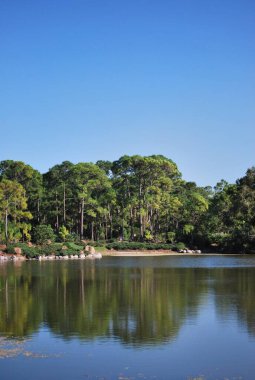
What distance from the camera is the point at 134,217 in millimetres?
77500

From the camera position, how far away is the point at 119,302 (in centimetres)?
2177

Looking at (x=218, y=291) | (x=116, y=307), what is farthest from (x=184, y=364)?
(x=218, y=291)

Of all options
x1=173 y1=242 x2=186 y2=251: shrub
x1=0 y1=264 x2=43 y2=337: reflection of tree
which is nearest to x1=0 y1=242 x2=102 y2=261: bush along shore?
x1=173 y1=242 x2=186 y2=251: shrub

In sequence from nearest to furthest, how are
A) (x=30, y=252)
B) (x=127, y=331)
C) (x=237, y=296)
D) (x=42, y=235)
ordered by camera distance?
(x=127, y=331)
(x=237, y=296)
(x=30, y=252)
(x=42, y=235)

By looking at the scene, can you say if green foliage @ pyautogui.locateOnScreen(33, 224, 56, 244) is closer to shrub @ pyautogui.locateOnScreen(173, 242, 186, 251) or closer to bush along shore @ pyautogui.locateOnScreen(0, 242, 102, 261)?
bush along shore @ pyautogui.locateOnScreen(0, 242, 102, 261)

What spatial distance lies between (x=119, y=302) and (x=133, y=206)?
52291mm

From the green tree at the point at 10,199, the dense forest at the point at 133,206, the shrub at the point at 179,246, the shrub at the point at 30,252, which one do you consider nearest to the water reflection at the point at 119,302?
the shrub at the point at 30,252

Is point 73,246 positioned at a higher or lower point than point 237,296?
higher

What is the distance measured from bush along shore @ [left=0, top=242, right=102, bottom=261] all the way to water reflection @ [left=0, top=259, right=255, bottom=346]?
51.9ft

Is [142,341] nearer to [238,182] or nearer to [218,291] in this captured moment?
[218,291]

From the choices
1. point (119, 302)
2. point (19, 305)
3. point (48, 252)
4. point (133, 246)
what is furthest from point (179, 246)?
point (19, 305)

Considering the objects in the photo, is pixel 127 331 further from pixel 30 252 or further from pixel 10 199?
pixel 10 199

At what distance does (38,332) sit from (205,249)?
5656 cm

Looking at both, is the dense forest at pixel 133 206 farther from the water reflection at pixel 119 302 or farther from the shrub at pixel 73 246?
the water reflection at pixel 119 302
